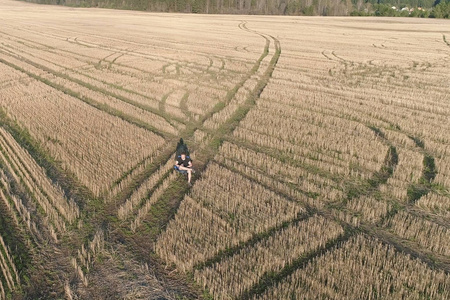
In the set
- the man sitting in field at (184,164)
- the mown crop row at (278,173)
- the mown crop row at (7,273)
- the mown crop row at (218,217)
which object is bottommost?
the mown crop row at (7,273)

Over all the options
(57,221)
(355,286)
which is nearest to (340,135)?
(355,286)

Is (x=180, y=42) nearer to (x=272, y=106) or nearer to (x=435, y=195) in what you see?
A: (x=272, y=106)

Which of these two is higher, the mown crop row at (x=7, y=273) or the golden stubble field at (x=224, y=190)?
the golden stubble field at (x=224, y=190)

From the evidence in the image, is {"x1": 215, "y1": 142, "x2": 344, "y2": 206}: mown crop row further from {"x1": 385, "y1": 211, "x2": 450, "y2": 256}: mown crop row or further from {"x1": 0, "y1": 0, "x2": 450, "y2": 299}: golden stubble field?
{"x1": 385, "y1": 211, "x2": 450, "y2": 256}: mown crop row

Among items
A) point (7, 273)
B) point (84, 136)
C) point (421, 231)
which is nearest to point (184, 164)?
point (7, 273)

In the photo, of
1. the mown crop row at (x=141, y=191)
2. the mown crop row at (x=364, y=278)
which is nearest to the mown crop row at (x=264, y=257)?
the mown crop row at (x=364, y=278)

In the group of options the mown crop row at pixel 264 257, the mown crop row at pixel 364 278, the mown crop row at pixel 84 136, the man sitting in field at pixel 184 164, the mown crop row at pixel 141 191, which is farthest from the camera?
the mown crop row at pixel 84 136

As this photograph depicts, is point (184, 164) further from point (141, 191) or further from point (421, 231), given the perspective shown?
point (421, 231)

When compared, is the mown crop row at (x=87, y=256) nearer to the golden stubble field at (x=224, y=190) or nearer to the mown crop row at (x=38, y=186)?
the golden stubble field at (x=224, y=190)

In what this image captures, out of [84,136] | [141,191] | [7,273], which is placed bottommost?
[7,273]

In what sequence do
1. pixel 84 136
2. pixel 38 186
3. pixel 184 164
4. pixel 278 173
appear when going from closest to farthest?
pixel 38 186
pixel 184 164
pixel 278 173
pixel 84 136
